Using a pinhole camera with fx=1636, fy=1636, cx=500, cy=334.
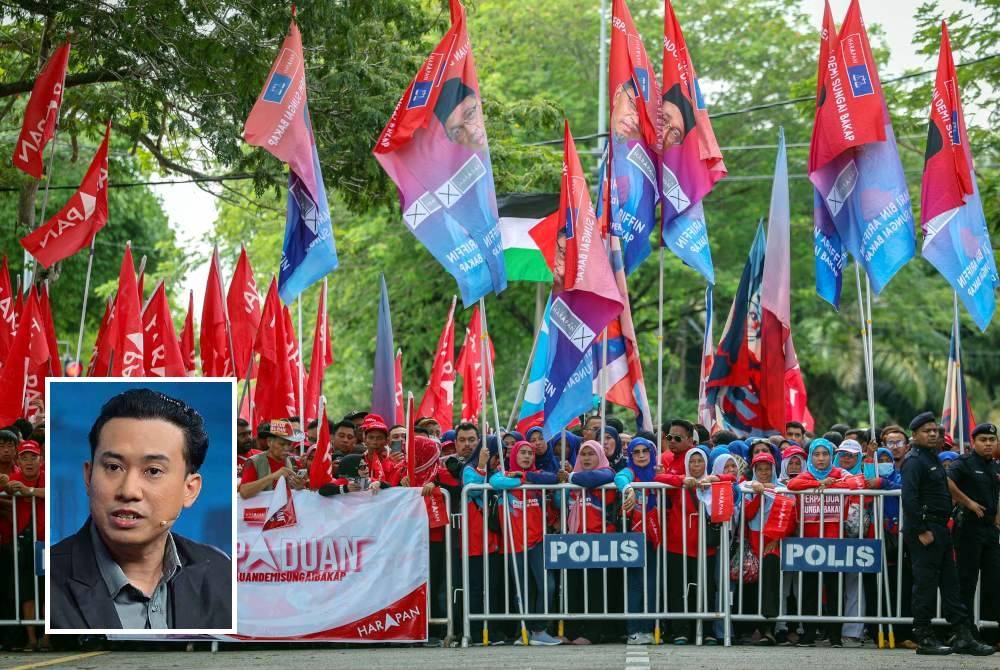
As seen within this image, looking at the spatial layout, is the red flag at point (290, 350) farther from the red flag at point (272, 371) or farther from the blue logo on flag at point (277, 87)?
the blue logo on flag at point (277, 87)

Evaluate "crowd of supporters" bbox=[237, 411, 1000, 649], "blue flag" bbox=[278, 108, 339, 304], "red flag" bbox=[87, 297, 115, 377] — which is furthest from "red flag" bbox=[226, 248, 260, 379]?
"crowd of supporters" bbox=[237, 411, 1000, 649]

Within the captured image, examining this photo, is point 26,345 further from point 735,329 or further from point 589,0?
point 589,0

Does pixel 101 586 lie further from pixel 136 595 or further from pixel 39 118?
pixel 39 118

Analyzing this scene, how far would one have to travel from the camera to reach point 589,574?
12211mm

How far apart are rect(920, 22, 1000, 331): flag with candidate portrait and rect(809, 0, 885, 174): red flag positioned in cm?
60

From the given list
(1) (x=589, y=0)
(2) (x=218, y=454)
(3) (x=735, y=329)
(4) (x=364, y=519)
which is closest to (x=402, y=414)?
(3) (x=735, y=329)

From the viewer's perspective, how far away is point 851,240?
13984 mm

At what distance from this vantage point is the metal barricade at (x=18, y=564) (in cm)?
1192

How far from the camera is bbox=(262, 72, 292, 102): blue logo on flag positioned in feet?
44.2

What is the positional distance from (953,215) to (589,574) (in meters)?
4.59

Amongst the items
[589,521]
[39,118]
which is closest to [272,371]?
[39,118]

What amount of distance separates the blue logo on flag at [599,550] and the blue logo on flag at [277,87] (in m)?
4.33

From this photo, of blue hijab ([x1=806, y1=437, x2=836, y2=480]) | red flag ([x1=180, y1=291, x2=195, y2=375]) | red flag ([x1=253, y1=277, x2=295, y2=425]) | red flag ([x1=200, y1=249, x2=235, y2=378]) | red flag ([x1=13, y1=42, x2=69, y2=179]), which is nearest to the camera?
blue hijab ([x1=806, y1=437, x2=836, y2=480])

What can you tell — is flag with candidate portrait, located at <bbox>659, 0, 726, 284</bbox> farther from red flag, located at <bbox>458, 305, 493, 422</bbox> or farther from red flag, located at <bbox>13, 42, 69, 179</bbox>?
red flag, located at <bbox>458, 305, 493, 422</bbox>
